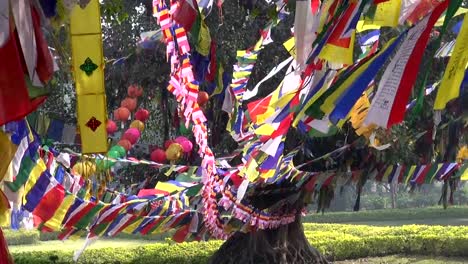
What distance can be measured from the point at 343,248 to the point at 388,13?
33.2 feet

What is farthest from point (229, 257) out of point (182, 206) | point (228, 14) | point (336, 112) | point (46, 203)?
point (336, 112)

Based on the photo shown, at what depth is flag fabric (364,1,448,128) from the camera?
3646 mm

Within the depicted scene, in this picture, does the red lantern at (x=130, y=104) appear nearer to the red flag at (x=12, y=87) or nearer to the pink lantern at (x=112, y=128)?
the pink lantern at (x=112, y=128)

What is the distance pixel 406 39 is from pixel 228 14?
20.3 ft

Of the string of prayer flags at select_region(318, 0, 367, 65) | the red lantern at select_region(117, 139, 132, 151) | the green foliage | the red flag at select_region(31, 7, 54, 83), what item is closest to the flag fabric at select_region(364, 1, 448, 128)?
the string of prayer flags at select_region(318, 0, 367, 65)

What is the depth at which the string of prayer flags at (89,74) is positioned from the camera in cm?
418

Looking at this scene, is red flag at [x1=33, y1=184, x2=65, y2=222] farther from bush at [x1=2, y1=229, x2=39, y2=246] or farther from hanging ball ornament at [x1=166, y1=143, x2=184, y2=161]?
→ bush at [x1=2, y1=229, x2=39, y2=246]

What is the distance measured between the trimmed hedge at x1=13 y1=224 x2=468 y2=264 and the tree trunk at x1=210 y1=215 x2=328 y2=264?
79.5 inches

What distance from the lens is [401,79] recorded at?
3.72 meters

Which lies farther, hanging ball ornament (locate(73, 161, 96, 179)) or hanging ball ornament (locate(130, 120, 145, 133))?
hanging ball ornament (locate(130, 120, 145, 133))

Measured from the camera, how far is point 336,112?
153 inches

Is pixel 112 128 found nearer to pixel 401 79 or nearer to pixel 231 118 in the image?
pixel 231 118

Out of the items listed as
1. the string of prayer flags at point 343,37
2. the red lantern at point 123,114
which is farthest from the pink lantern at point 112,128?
the string of prayer flags at point 343,37

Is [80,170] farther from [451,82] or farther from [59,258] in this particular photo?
[59,258]
